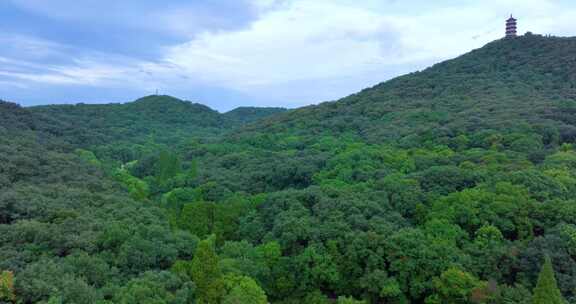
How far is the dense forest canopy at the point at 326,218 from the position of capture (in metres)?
17.2

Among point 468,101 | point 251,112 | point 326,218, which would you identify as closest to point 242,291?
point 326,218

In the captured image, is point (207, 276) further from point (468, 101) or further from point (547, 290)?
point (468, 101)

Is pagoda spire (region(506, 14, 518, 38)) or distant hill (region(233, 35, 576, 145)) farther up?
pagoda spire (region(506, 14, 518, 38))

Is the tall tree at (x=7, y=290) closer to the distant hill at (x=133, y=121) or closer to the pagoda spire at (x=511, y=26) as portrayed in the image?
the distant hill at (x=133, y=121)

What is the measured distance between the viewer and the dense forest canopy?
56.4 feet

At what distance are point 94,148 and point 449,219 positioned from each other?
47.9 metres

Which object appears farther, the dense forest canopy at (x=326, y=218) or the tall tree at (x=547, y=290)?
the dense forest canopy at (x=326, y=218)

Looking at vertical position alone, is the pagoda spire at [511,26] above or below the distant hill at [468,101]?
above

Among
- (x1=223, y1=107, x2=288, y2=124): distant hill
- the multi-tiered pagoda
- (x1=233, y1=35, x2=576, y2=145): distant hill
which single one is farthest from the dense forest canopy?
(x1=223, y1=107, x2=288, y2=124): distant hill

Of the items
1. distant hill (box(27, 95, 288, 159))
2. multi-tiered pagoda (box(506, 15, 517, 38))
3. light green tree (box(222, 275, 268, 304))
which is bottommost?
light green tree (box(222, 275, 268, 304))

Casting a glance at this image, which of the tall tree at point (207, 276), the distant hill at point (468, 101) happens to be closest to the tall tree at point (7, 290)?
the tall tree at point (207, 276)

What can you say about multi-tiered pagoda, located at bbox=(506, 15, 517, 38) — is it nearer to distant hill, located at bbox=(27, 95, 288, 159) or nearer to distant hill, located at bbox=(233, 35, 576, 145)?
distant hill, located at bbox=(233, 35, 576, 145)

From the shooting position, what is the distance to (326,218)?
2375 centimetres

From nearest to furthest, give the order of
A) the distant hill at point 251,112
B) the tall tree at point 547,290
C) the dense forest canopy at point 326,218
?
the tall tree at point 547,290, the dense forest canopy at point 326,218, the distant hill at point 251,112
